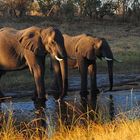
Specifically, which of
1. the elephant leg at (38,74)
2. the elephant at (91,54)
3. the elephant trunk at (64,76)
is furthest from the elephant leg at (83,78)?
the elephant leg at (38,74)

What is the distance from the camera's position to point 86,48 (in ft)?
60.4

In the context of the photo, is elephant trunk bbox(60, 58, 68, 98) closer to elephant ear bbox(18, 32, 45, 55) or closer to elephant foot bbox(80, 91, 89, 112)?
elephant foot bbox(80, 91, 89, 112)

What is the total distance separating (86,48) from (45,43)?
2.43m

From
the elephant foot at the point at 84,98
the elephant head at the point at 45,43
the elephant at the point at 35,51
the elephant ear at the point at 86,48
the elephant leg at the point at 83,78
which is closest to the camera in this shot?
the elephant foot at the point at 84,98

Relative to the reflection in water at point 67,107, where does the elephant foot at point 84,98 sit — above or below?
below

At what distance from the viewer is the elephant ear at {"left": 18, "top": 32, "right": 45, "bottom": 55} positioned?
53.0 ft

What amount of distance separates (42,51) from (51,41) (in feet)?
1.23

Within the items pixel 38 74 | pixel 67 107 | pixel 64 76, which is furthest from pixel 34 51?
pixel 67 107

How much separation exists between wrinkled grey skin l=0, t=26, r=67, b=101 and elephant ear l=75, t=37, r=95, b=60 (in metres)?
1.50

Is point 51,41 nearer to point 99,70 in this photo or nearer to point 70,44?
point 70,44

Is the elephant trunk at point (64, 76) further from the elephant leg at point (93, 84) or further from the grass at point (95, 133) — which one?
the grass at point (95, 133)

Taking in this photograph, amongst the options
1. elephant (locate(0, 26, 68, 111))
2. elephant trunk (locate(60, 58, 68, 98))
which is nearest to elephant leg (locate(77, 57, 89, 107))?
elephant trunk (locate(60, 58, 68, 98))

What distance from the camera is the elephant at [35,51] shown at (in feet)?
52.3

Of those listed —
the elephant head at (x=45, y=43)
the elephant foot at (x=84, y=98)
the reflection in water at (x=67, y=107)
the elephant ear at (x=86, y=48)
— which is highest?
the elephant head at (x=45, y=43)
